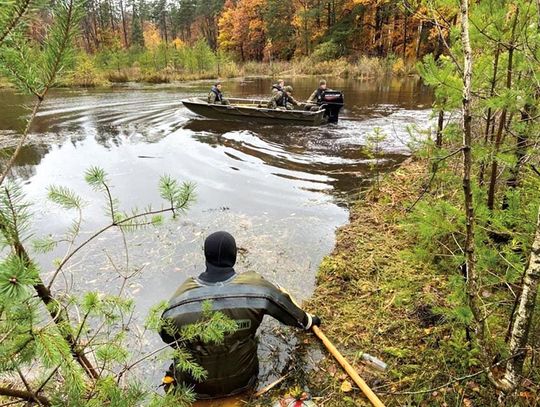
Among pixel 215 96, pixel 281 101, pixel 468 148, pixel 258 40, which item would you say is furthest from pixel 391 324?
pixel 258 40

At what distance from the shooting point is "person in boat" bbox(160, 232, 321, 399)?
2.60 meters

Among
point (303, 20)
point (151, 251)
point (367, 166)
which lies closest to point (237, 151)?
point (367, 166)

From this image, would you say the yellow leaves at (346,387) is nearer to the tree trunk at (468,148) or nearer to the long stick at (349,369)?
the long stick at (349,369)

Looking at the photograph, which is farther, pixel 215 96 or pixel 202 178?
pixel 215 96

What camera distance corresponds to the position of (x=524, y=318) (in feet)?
6.65

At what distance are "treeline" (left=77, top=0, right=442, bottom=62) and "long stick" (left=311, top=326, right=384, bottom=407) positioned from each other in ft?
106

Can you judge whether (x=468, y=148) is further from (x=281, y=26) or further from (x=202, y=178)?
(x=281, y=26)

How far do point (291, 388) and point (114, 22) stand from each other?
226 feet

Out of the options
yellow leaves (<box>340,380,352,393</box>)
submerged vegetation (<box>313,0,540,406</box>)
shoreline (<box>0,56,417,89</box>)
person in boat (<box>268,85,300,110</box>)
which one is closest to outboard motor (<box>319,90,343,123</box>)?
person in boat (<box>268,85,300,110</box>)

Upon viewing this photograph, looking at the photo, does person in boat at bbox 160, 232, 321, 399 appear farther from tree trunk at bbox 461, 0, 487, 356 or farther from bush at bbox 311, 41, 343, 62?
bush at bbox 311, 41, 343, 62

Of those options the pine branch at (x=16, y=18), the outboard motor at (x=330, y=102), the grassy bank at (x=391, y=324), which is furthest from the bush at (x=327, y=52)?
the pine branch at (x=16, y=18)

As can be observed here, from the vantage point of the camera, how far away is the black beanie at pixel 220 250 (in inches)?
109

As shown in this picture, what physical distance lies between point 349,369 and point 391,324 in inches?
32.6

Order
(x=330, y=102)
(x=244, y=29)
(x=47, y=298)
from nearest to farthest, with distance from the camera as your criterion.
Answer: (x=47, y=298) < (x=330, y=102) < (x=244, y=29)
